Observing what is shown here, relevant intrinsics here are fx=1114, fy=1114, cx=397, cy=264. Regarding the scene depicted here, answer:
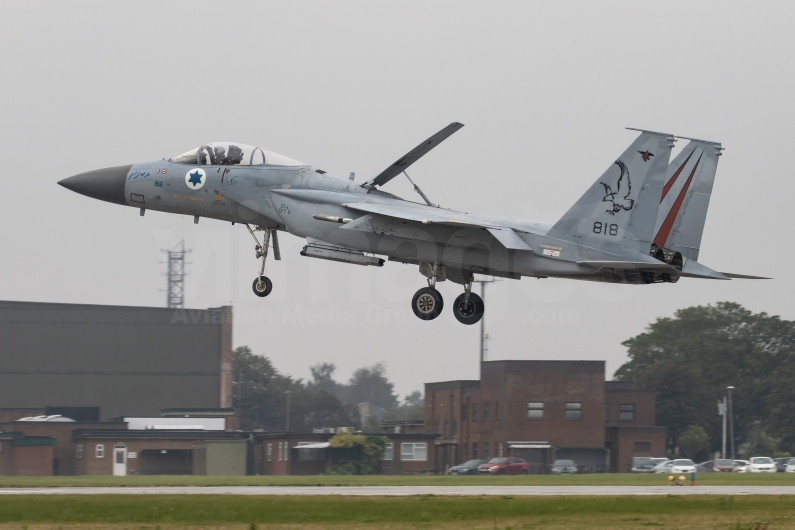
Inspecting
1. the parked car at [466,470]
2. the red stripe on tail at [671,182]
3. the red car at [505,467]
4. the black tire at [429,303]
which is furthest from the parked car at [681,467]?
the black tire at [429,303]

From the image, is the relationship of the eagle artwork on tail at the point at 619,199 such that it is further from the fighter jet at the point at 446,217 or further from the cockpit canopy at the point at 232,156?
the cockpit canopy at the point at 232,156

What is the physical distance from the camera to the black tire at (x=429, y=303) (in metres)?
28.1

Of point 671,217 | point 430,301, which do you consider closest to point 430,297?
point 430,301

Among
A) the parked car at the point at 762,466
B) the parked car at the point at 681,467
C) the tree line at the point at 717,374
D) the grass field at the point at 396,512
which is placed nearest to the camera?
the grass field at the point at 396,512

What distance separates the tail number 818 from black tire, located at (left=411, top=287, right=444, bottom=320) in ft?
14.3

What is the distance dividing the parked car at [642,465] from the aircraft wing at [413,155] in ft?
138

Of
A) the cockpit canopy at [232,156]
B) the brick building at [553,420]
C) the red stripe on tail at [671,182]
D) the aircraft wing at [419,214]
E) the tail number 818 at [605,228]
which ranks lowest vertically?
the brick building at [553,420]

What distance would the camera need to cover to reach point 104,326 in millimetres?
81938

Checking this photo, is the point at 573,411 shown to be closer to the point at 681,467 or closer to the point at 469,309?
the point at 681,467

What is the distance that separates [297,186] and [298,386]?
112 m

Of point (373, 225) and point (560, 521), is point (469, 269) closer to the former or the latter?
point (373, 225)

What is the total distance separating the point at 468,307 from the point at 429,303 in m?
1.16

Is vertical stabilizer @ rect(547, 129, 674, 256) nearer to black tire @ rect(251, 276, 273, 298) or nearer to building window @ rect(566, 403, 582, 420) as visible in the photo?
black tire @ rect(251, 276, 273, 298)

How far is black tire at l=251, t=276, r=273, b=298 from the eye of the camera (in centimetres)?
2872
